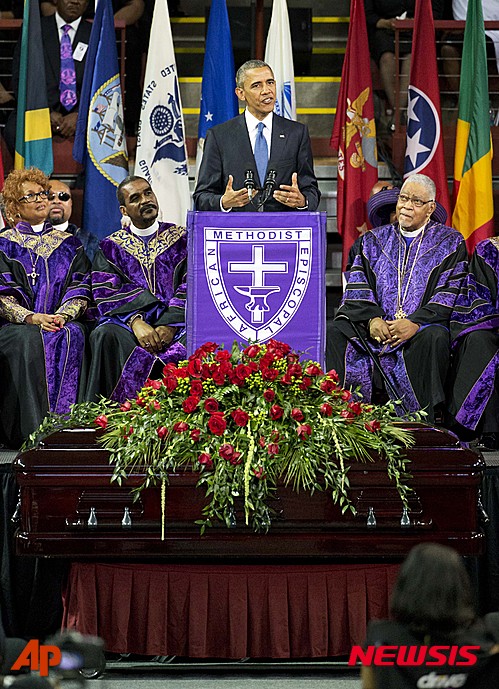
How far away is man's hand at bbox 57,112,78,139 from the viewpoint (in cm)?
777

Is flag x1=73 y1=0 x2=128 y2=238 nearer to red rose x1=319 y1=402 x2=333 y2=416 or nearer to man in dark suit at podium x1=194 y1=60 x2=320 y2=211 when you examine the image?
man in dark suit at podium x1=194 y1=60 x2=320 y2=211

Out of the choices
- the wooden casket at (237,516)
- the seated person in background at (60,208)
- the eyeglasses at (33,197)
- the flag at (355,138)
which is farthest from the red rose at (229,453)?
the flag at (355,138)

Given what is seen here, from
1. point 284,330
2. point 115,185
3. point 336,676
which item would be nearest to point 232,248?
→ point 284,330

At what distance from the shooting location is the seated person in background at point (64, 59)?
7.79m

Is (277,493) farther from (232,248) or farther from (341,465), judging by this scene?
(232,248)

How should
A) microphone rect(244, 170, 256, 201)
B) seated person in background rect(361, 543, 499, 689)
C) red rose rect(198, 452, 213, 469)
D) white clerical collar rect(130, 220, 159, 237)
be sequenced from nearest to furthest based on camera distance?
seated person in background rect(361, 543, 499, 689) → red rose rect(198, 452, 213, 469) → microphone rect(244, 170, 256, 201) → white clerical collar rect(130, 220, 159, 237)

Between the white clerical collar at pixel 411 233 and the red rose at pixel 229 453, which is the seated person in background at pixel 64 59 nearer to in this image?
the white clerical collar at pixel 411 233

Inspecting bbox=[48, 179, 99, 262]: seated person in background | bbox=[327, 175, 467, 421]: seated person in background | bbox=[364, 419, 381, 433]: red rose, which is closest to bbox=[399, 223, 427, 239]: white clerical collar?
bbox=[327, 175, 467, 421]: seated person in background

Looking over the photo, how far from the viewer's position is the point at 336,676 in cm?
404

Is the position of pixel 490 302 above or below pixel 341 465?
above

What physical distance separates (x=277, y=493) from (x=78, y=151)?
393cm

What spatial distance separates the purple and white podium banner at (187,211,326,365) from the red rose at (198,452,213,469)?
81cm

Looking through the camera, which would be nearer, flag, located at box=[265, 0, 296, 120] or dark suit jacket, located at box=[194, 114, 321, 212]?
dark suit jacket, located at box=[194, 114, 321, 212]

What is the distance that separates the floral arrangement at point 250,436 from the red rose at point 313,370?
0.06 ft
